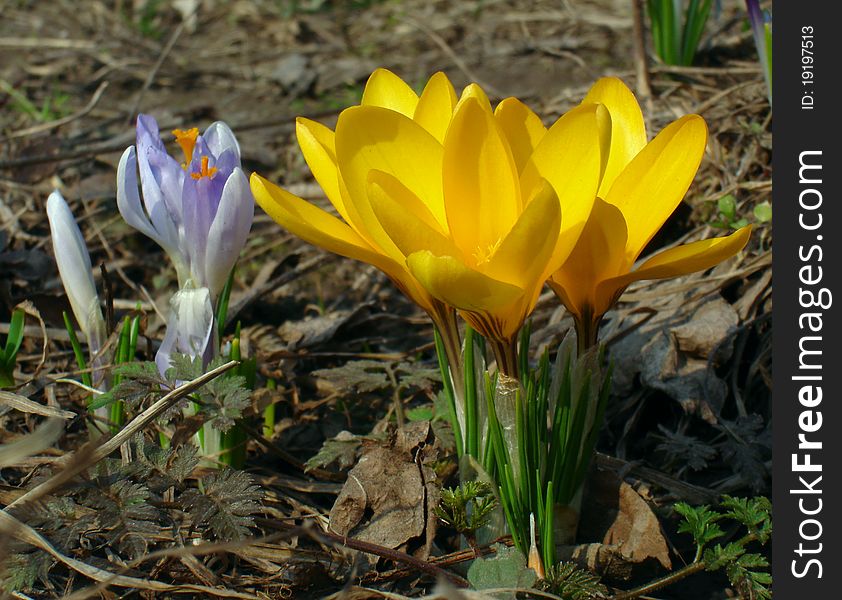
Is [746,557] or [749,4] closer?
[746,557]

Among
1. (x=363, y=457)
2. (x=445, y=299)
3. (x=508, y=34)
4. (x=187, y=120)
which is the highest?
(x=508, y=34)

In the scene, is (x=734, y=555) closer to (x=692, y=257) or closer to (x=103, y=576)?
(x=692, y=257)

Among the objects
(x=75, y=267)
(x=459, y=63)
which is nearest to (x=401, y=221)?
(x=75, y=267)

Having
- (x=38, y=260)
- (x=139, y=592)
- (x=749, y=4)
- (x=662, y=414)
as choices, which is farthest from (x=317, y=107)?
(x=139, y=592)

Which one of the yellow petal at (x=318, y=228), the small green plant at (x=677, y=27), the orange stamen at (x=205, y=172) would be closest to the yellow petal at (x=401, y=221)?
the yellow petal at (x=318, y=228)

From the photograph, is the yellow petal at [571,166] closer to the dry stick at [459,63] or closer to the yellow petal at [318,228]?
the yellow petal at [318,228]

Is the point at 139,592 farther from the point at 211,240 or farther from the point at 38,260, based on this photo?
the point at 38,260

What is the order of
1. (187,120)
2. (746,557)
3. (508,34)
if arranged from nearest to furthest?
(746,557) < (187,120) < (508,34)

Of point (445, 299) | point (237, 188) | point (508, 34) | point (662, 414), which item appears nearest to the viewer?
point (445, 299)

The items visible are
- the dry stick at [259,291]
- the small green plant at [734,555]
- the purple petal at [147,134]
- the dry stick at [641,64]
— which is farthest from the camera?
the dry stick at [641,64]
